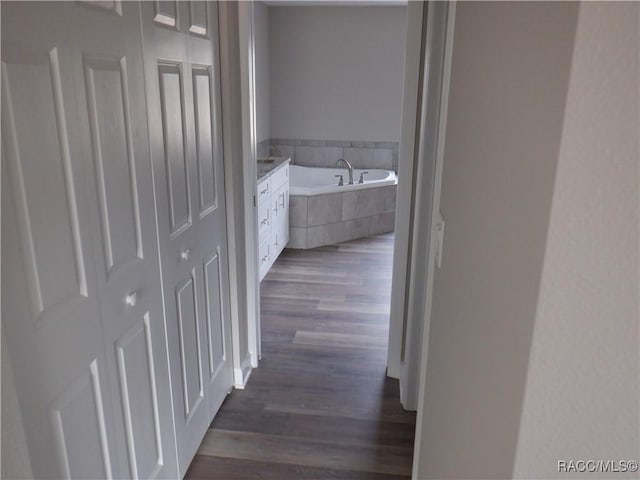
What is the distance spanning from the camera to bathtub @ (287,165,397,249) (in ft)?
15.8

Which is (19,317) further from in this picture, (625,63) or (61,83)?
(625,63)

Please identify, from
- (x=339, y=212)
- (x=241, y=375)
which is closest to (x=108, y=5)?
(x=241, y=375)

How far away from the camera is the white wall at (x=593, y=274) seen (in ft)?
1.77

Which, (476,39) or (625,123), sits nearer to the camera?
(625,123)

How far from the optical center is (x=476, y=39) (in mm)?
982

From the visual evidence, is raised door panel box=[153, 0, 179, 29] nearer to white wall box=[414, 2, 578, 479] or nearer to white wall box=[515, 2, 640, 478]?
white wall box=[414, 2, 578, 479]

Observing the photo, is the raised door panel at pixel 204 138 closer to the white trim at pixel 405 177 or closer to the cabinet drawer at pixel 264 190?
the white trim at pixel 405 177

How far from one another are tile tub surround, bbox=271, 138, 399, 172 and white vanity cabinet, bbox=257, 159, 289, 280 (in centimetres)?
148

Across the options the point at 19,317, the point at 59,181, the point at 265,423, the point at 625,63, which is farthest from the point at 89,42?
the point at 265,423

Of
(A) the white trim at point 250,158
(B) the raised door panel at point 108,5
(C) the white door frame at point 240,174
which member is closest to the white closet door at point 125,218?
(B) the raised door panel at point 108,5

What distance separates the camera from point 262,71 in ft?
18.8

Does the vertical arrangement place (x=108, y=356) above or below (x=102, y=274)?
below

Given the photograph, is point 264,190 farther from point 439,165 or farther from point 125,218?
point 439,165

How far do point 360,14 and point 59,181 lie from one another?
5323 mm
